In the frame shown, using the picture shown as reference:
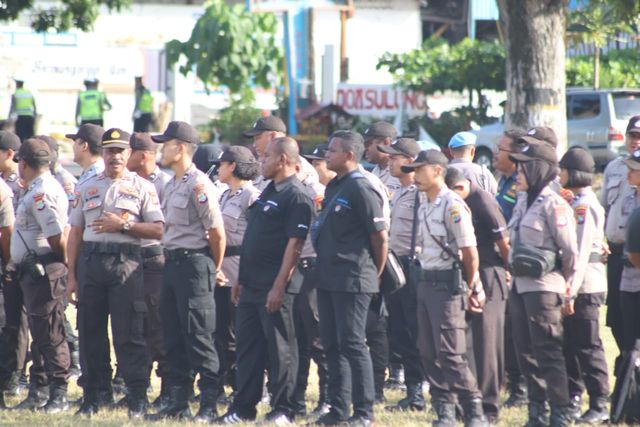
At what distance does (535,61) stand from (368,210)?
748 cm

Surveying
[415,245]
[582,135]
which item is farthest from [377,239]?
[582,135]

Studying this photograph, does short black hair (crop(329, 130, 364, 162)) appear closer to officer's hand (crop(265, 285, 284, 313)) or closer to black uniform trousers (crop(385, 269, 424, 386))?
officer's hand (crop(265, 285, 284, 313))

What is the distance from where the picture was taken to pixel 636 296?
28.0ft

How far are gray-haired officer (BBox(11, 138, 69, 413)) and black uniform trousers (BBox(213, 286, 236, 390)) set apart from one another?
4.01 ft

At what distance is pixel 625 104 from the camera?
24.0m

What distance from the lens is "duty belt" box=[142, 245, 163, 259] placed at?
372 inches

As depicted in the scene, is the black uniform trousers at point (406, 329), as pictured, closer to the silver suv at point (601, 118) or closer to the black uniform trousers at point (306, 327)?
the black uniform trousers at point (306, 327)

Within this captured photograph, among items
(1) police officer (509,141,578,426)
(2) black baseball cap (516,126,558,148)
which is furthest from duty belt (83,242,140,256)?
(2) black baseball cap (516,126,558,148)

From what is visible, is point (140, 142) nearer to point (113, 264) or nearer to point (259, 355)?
point (113, 264)

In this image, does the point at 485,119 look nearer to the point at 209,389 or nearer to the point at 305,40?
the point at 305,40

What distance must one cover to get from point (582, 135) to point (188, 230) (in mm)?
16835

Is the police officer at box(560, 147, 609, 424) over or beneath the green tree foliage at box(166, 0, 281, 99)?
beneath

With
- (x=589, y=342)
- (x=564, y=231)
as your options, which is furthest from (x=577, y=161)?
(x=589, y=342)

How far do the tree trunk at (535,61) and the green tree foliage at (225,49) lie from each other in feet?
59.9
